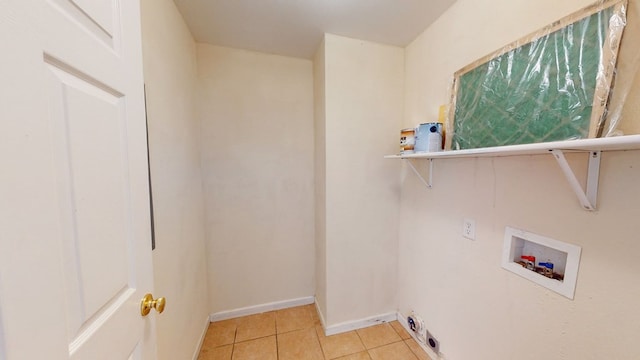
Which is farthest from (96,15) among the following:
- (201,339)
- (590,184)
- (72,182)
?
(201,339)

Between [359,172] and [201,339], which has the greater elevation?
[359,172]

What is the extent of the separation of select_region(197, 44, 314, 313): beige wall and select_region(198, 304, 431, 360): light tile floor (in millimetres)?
A: 208

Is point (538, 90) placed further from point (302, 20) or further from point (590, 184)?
point (302, 20)

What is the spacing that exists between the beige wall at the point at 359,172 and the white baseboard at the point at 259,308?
0.44 metres

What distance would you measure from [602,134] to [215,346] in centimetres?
248

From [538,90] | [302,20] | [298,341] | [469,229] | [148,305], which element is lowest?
[298,341]

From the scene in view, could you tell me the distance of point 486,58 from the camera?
1.15 m

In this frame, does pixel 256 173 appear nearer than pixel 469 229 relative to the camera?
No

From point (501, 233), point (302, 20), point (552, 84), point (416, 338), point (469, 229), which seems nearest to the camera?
point (552, 84)

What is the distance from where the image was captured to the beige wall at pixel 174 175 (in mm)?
1087

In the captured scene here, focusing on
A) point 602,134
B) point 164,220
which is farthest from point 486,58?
point 164,220

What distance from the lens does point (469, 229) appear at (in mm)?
1272

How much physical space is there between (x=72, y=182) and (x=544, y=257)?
163cm

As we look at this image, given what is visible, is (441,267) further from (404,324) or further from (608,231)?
(608,231)
